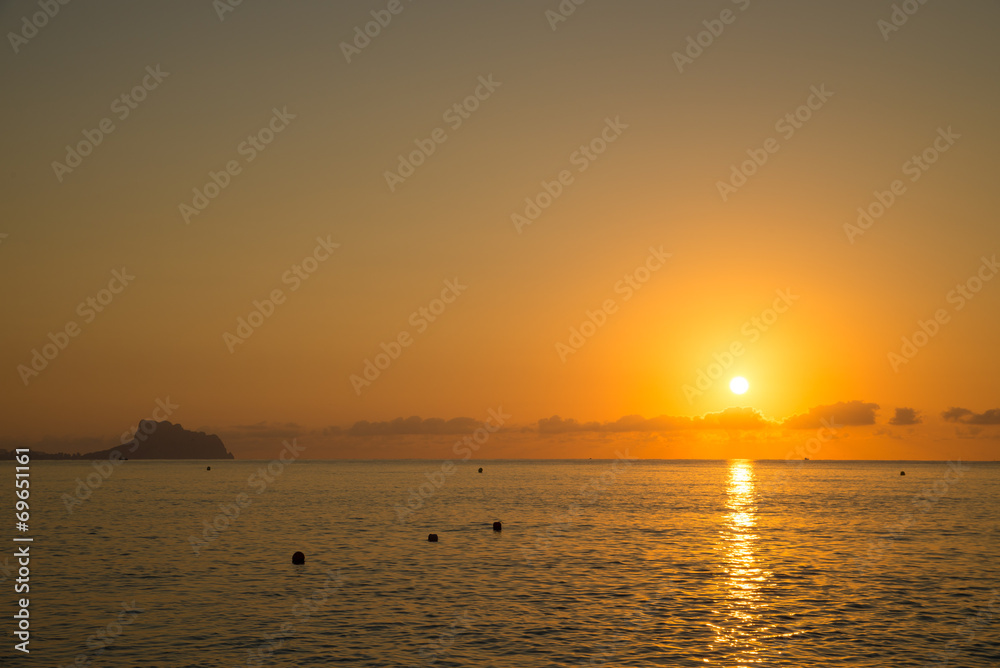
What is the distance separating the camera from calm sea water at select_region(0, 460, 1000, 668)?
89.6 ft

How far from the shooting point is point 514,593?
3753cm

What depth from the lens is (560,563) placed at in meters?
47.4

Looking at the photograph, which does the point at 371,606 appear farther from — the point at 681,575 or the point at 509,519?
the point at 509,519

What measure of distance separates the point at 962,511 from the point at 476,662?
286 feet

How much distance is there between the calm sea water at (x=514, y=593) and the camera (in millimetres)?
27312

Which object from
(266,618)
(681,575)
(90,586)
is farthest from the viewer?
(681,575)

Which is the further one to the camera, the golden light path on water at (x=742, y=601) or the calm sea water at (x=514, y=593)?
the golden light path on water at (x=742, y=601)

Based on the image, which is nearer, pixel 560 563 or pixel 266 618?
pixel 266 618

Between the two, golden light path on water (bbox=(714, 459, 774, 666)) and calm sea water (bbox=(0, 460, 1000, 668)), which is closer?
calm sea water (bbox=(0, 460, 1000, 668))

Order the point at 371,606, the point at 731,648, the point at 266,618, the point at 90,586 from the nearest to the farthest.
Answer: the point at 731,648
the point at 266,618
the point at 371,606
the point at 90,586

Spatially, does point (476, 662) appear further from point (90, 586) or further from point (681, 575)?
point (90, 586)

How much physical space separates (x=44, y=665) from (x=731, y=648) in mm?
24122

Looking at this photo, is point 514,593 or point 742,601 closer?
point 742,601

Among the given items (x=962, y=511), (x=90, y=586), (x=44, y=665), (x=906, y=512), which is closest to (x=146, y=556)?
(x=90, y=586)
